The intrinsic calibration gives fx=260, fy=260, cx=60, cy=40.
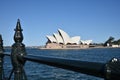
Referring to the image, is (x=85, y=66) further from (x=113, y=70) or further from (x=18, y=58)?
(x=18, y=58)

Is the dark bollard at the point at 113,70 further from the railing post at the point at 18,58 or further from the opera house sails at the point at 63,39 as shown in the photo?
the opera house sails at the point at 63,39

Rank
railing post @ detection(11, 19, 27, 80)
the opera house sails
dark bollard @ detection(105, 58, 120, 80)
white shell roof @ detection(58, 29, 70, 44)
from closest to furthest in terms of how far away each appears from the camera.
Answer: dark bollard @ detection(105, 58, 120, 80), railing post @ detection(11, 19, 27, 80), white shell roof @ detection(58, 29, 70, 44), the opera house sails

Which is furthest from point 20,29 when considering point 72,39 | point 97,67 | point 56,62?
point 72,39

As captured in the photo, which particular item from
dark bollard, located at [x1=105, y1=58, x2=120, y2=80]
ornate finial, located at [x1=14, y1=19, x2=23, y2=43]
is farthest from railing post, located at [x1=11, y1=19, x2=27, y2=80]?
dark bollard, located at [x1=105, y1=58, x2=120, y2=80]

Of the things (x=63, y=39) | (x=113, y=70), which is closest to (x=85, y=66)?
(x=113, y=70)

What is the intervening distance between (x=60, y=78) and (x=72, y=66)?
60.9ft

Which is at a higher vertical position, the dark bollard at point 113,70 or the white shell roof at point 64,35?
the white shell roof at point 64,35

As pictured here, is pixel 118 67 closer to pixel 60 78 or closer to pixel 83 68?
pixel 83 68

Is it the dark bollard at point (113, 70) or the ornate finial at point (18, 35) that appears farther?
the ornate finial at point (18, 35)

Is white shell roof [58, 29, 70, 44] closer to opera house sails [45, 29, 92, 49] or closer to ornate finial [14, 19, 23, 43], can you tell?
opera house sails [45, 29, 92, 49]

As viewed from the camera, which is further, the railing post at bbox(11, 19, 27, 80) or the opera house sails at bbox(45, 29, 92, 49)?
the opera house sails at bbox(45, 29, 92, 49)

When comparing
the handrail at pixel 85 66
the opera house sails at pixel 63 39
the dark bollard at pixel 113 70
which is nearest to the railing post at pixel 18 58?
the handrail at pixel 85 66

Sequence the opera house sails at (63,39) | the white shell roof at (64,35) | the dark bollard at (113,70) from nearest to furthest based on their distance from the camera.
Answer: the dark bollard at (113,70) → the white shell roof at (64,35) → the opera house sails at (63,39)

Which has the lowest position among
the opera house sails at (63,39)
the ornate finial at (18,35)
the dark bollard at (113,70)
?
the dark bollard at (113,70)
